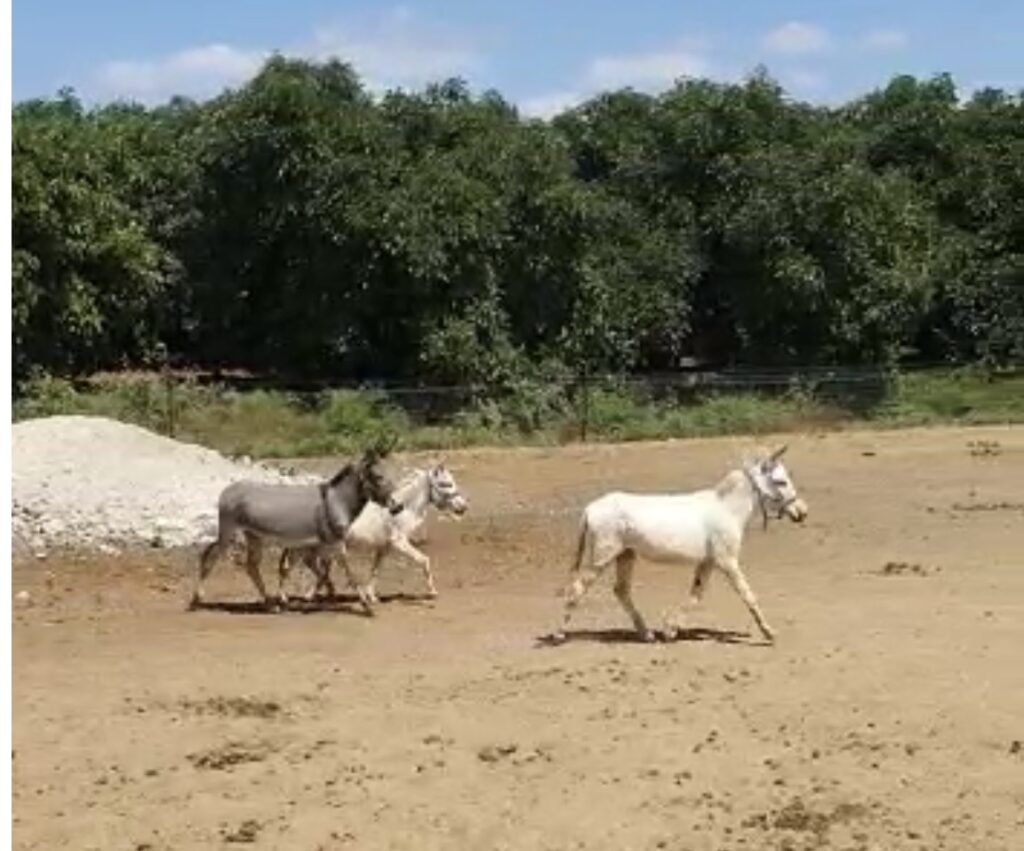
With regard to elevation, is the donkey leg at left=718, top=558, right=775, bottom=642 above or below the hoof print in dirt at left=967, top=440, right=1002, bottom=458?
above

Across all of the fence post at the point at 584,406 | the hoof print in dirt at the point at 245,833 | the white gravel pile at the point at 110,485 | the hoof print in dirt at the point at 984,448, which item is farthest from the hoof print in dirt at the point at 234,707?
the fence post at the point at 584,406

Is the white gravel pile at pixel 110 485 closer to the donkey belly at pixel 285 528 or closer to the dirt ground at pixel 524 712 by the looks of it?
the dirt ground at pixel 524 712

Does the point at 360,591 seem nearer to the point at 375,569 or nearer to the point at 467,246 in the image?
the point at 375,569

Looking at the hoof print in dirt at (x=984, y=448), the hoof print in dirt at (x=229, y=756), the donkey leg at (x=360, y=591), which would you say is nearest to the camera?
the hoof print in dirt at (x=229, y=756)

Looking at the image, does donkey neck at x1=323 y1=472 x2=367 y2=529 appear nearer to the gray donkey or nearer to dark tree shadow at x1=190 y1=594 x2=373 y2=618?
the gray donkey

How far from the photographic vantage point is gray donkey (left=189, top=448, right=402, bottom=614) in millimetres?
13242

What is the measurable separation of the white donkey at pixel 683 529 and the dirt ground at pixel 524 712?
0.39 meters

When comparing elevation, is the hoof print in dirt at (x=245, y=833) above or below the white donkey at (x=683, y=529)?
below

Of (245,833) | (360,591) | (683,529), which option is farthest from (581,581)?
(245,833)

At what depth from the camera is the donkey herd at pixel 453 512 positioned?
1153cm

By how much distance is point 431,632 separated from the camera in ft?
40.8

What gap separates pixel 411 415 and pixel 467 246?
140 inches

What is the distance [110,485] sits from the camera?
1870 centimetres

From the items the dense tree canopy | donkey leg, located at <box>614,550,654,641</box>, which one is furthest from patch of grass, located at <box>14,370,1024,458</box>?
donkey leg, located at <box>614,550,654,641</box>
